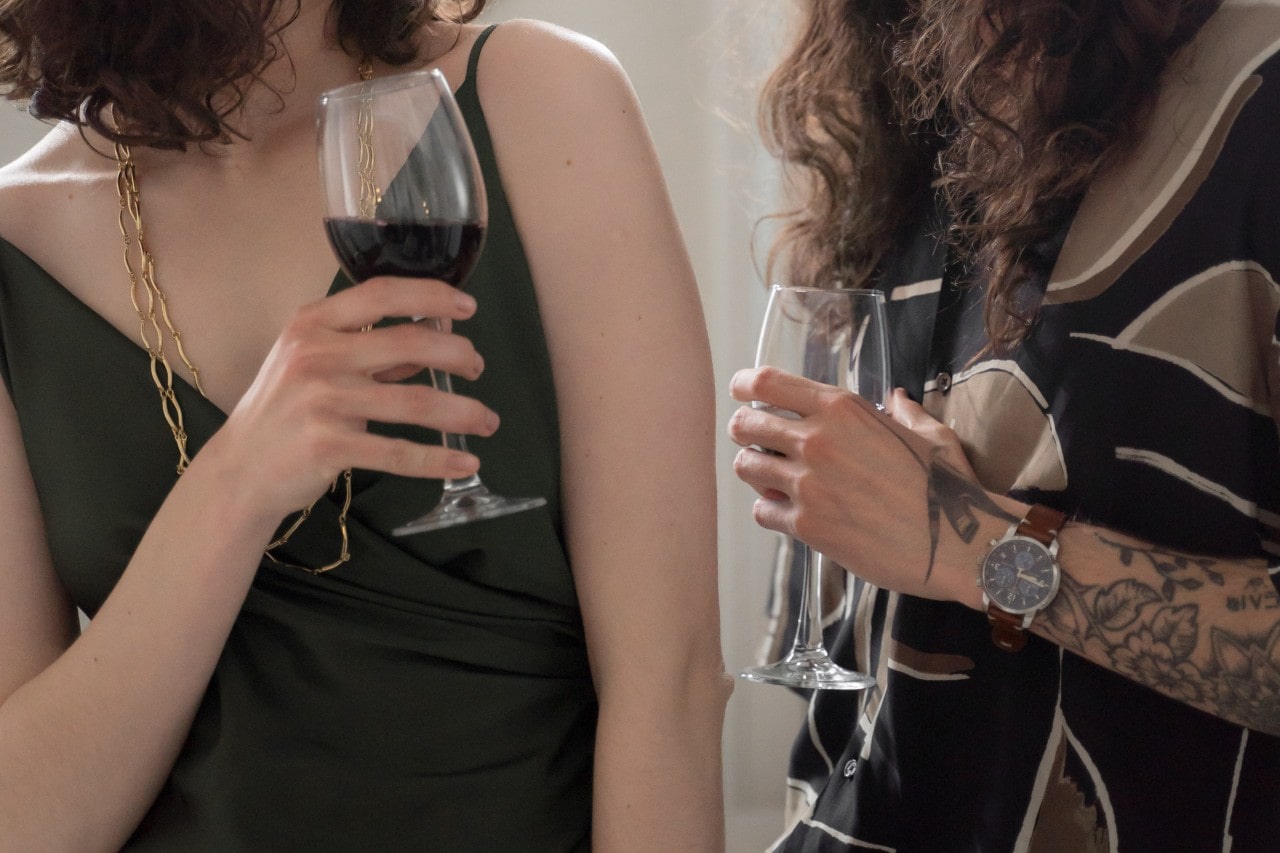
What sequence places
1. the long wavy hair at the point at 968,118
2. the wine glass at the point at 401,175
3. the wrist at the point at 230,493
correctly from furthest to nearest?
the long wavy hair at the point at 968,118 → the wrist at the point at 230,493 → the wine glass at the point at 401,175

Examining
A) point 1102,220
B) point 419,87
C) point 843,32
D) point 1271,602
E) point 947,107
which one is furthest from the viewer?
point 843,32

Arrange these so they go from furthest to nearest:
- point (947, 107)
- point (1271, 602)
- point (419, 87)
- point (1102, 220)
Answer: point (947, 107), point (1102, 220), point (1271, 602), point (419, 87)

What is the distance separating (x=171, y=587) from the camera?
1.00 m

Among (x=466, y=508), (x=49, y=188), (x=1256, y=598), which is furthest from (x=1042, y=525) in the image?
(x=49, y=188)

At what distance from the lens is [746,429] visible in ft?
4.24

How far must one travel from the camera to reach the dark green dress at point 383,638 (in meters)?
1.07

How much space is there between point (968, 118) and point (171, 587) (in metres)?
0.91

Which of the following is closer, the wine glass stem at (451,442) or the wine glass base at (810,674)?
the wine glass stem at (451,442)

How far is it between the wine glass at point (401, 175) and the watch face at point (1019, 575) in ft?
1.86

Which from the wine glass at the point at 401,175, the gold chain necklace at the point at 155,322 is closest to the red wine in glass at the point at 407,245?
the wine glass at the point at 401,175

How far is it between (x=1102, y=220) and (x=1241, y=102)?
0.15m

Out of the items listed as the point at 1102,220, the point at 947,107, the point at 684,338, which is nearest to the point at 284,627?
the point at 684,338

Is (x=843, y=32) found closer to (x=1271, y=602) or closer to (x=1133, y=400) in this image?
(x=1133, y=400)

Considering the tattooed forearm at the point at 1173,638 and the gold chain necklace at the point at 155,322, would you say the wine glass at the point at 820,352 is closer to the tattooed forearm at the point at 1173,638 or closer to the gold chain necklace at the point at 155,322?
the tattooed forearm at the point at 1173,638
